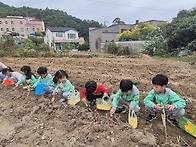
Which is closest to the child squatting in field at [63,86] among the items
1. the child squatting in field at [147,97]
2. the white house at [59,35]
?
the child squatting in field at [147,97]

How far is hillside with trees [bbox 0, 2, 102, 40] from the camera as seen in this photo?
50.5 metres

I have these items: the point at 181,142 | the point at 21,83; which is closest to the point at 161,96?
the point at 181,142

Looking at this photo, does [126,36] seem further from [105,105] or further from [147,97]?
[147,97]

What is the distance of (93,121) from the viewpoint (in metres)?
2.34

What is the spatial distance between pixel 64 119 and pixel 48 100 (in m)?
0.91

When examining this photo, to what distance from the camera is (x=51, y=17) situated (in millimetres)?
56438

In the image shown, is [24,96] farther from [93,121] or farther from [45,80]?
[93,121]

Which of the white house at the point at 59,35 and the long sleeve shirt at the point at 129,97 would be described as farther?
the white house at the point at 59,35

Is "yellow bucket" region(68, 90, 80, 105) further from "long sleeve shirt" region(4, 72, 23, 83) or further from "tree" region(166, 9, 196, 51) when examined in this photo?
"tree" region(166, 9, 196, 51)

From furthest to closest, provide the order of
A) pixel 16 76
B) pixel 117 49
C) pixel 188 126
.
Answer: pixel 117 49
pixel 16 76
pixel 188 126

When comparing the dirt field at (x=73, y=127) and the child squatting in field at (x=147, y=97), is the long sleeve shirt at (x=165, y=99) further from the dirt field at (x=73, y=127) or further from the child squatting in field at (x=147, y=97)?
the dirt field at (x=73, y=127)

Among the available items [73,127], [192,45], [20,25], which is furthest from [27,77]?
[20,25]

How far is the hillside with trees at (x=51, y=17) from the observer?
50500 millimetres

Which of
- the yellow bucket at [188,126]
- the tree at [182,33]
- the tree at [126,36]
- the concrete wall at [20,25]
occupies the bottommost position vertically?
the yellow bucket at [188,126]
